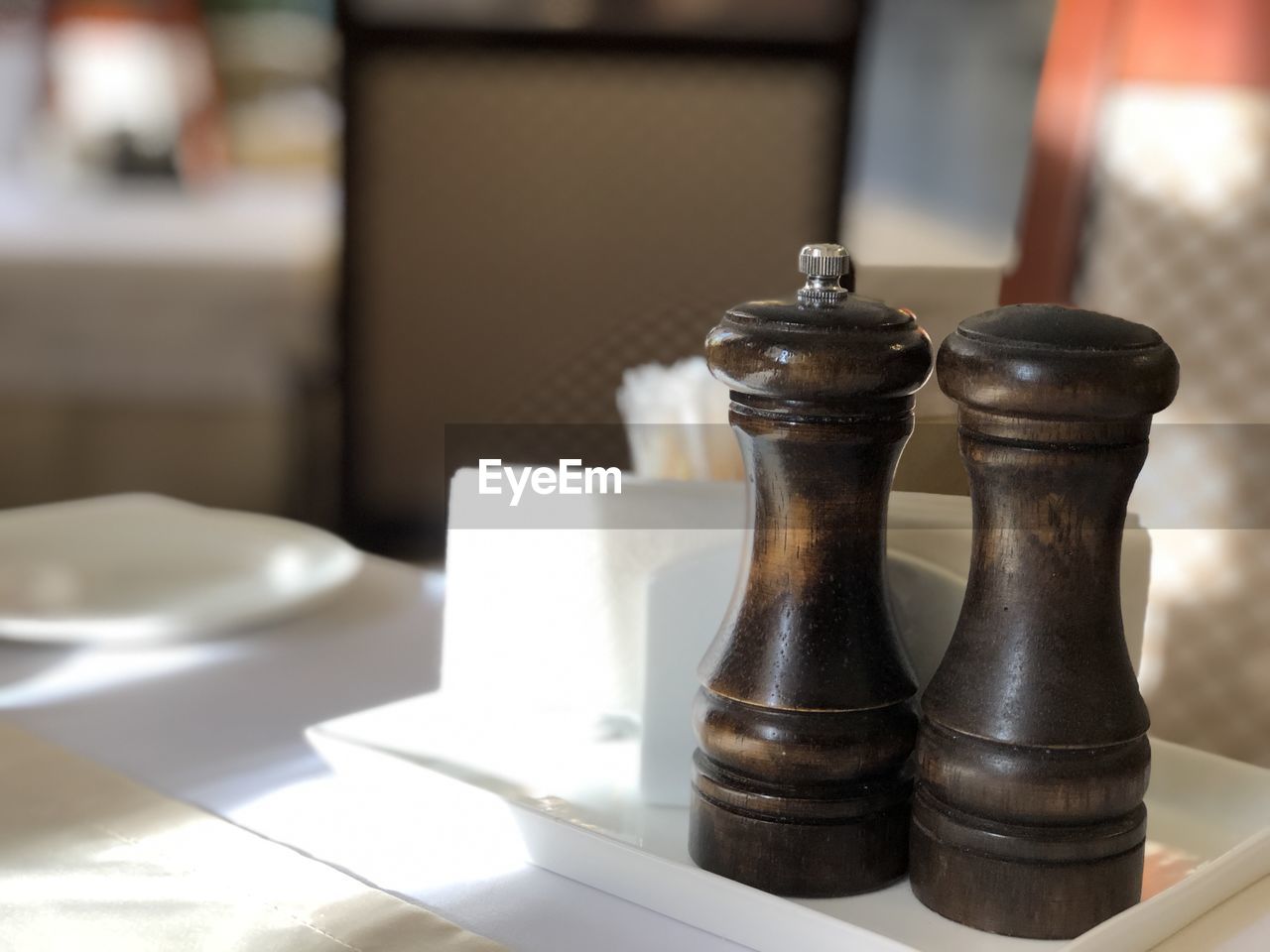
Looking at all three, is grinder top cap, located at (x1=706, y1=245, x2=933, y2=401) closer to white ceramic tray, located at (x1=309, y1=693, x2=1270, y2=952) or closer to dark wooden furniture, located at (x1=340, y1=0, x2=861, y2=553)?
white ceramic tray, located at (x1=309, y1=693, x2=1270, y2=952)

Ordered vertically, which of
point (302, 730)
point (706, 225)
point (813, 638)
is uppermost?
point (706, 225)

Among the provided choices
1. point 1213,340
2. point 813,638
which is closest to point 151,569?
point 813,638

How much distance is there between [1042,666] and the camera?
1.35 feet

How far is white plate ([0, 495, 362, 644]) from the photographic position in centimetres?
72

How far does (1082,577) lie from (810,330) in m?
0.11

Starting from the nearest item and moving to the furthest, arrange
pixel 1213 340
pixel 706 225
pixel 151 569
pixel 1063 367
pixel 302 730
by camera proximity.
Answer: pixel 1063 367 < pixel 302 730 < pixel 151 569 < pixel 1213 340 < pixel 706 225

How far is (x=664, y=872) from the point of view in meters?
0.44

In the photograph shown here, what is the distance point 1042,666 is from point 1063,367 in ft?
0.29

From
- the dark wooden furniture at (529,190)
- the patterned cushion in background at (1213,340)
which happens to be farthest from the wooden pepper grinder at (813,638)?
the dark wooden furniture at (529,190)

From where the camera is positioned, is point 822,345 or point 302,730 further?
point 302,730

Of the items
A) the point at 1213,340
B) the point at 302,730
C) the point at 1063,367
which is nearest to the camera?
the point at 1063,367
